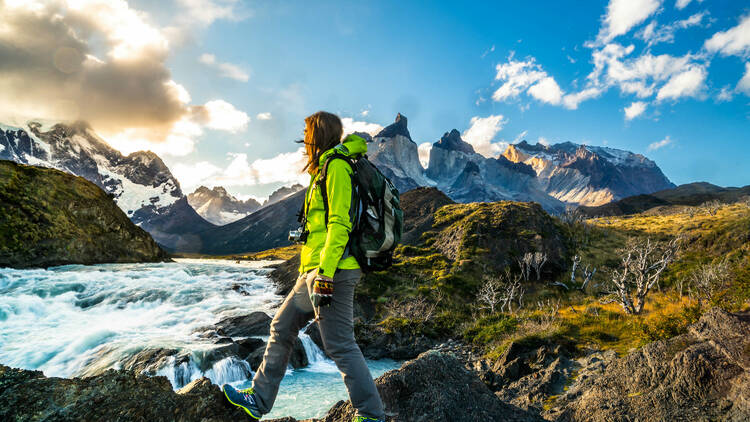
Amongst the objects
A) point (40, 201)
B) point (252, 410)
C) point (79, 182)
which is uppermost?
point (79, 182)

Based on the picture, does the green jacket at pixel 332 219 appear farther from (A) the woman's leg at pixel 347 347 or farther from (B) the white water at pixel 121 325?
(B) the white water at pixel 121 325

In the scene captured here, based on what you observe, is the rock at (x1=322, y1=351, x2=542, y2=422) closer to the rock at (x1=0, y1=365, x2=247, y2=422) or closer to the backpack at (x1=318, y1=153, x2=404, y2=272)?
the rock at (x1=0, y1=365, x2=247, y2=422)

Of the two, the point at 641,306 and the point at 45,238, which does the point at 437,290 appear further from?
the point at 45,238

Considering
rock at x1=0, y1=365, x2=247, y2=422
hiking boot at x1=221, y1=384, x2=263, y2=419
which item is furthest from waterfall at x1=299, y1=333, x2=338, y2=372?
hiking boot at x1=221, y1=384, x2=263, y2=419

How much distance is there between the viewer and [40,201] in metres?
30.3

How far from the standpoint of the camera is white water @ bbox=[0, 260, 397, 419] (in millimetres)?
13595

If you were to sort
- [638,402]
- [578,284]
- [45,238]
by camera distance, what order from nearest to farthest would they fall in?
[638,402], [45,238], [578,284]

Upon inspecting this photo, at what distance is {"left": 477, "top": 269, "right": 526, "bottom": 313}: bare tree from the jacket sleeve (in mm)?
26239

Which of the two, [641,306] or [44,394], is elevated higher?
[44,394]

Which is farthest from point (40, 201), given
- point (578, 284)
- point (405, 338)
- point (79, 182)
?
point (578, 284)

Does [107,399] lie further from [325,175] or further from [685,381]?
[685,381]

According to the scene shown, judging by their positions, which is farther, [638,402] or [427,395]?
[638,402]

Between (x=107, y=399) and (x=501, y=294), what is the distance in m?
33.3

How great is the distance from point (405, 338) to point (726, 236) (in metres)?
45.1
